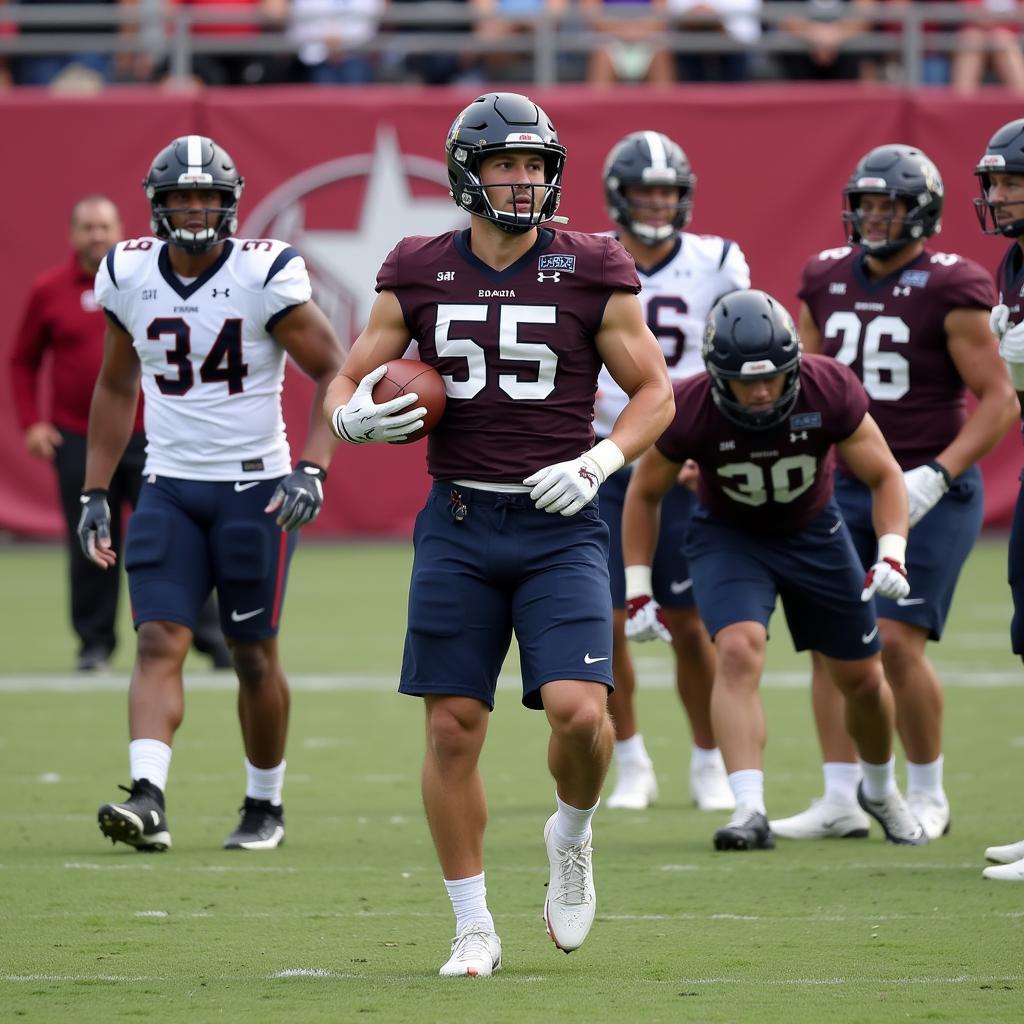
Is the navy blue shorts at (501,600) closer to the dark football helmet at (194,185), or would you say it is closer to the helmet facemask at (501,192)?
the helmet facemask at (501,192)

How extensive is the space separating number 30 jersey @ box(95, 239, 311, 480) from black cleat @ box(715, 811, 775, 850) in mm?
1635

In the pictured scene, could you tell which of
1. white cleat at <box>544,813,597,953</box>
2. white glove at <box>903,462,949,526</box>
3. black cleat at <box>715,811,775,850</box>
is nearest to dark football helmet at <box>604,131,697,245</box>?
white glove at <box>903,462,949,526</box>

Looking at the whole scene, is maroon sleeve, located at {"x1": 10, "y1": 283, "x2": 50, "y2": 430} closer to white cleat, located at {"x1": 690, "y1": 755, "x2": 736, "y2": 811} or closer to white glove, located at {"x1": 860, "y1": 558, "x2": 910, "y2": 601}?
white cleat, located at {"x1": 690, "y1": 755, "x2": 736, "y2": 811}

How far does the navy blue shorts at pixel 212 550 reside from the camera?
5.61 meters

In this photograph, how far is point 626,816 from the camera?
21.0 feet

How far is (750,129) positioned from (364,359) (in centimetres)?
1005

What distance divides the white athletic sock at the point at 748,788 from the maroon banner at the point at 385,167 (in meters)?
8.30

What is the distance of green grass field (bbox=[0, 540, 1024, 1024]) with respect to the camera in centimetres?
394

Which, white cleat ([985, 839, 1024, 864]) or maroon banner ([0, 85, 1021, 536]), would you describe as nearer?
white cleat ([985, 839, 1024, 864])

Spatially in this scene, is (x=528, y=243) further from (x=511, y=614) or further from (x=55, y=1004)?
(x=55, y=1004)

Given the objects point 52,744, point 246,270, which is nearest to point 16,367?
point 52,744

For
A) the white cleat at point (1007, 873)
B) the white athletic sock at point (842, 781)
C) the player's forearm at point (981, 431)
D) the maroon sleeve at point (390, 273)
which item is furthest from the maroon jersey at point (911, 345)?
the maroon sleeve at point (390, 273)

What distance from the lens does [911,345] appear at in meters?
6.12

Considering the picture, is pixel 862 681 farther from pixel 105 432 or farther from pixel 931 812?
pixel 105 432
